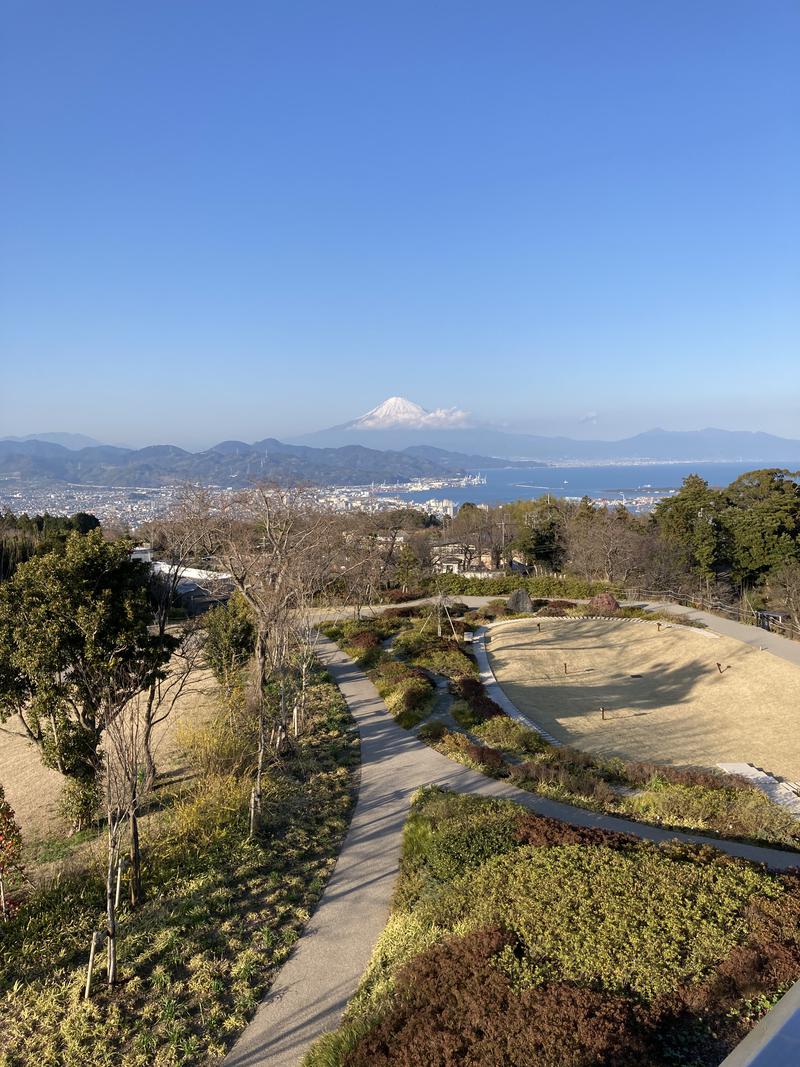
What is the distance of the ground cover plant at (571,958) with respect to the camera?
4.18m

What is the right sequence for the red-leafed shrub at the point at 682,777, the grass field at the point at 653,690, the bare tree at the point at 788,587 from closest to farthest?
the red-leafed shrub at the point at 682,777
the grass field at the point at 653,690
the bare tree at the point at 788,587

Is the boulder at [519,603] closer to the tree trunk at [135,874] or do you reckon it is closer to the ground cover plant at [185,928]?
the ground cover plant at [185,928]

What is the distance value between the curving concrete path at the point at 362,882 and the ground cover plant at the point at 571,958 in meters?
0.28

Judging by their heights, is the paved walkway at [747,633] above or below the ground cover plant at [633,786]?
below

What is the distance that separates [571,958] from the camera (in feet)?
16.5

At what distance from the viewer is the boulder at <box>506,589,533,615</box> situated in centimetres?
2631

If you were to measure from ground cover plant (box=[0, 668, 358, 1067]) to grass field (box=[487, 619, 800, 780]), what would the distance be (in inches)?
278

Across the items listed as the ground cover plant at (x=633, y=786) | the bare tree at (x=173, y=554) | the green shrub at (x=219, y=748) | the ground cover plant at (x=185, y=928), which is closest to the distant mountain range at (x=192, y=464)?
the bare tree at (x=173, y=554)

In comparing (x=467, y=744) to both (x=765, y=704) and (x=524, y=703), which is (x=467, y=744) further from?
(x=765, y=704)

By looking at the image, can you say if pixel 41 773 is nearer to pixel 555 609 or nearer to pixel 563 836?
pixel 563 836

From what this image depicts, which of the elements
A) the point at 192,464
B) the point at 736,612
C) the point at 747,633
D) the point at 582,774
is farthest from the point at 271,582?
the point at 192,464

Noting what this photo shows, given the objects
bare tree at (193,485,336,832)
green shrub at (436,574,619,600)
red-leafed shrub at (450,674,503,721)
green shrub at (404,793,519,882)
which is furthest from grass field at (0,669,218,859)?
green shrub at (436,574,619,600)

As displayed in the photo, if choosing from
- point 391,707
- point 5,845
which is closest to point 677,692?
point 391,707

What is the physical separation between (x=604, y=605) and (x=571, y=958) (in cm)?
2183
